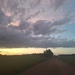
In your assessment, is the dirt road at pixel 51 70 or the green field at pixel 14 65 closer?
the dirt road at pixel 51 70

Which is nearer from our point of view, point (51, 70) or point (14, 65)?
point (51, 70)

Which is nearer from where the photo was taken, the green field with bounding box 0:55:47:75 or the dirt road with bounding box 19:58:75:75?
the dirt road with bounding box 19:58:75:75

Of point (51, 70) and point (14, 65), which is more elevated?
point (14, 65)

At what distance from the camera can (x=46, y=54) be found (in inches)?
6929
